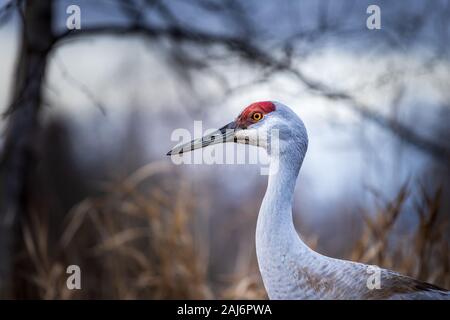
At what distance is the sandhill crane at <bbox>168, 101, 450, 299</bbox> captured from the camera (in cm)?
271

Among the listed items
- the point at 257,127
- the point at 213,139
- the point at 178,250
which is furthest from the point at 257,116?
the point at 178,250

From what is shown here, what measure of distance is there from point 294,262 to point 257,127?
0.71m

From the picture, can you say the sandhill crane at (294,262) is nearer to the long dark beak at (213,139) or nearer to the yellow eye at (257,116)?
the yellow eye at (257,116)

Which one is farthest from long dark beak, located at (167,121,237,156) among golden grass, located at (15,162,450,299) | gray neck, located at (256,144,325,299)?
golden grass, located at (15,162,450,299)

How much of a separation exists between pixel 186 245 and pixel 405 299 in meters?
2.18

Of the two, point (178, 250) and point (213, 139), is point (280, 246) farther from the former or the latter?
point (178, 250)

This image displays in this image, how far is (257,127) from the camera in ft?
9.85

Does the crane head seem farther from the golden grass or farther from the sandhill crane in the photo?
the golden grass

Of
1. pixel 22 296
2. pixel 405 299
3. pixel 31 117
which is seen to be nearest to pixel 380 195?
pixel 405 299

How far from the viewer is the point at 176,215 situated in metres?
4.59

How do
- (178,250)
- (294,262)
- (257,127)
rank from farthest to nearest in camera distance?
(178,250)
(257,127)
(294,262)

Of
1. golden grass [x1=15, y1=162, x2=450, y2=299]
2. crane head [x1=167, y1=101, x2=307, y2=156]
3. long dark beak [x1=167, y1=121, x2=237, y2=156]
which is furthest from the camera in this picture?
golden grass [x1=15, y1=162, x2=450, y2=299]

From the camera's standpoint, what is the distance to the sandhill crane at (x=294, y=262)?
8.87 feet
